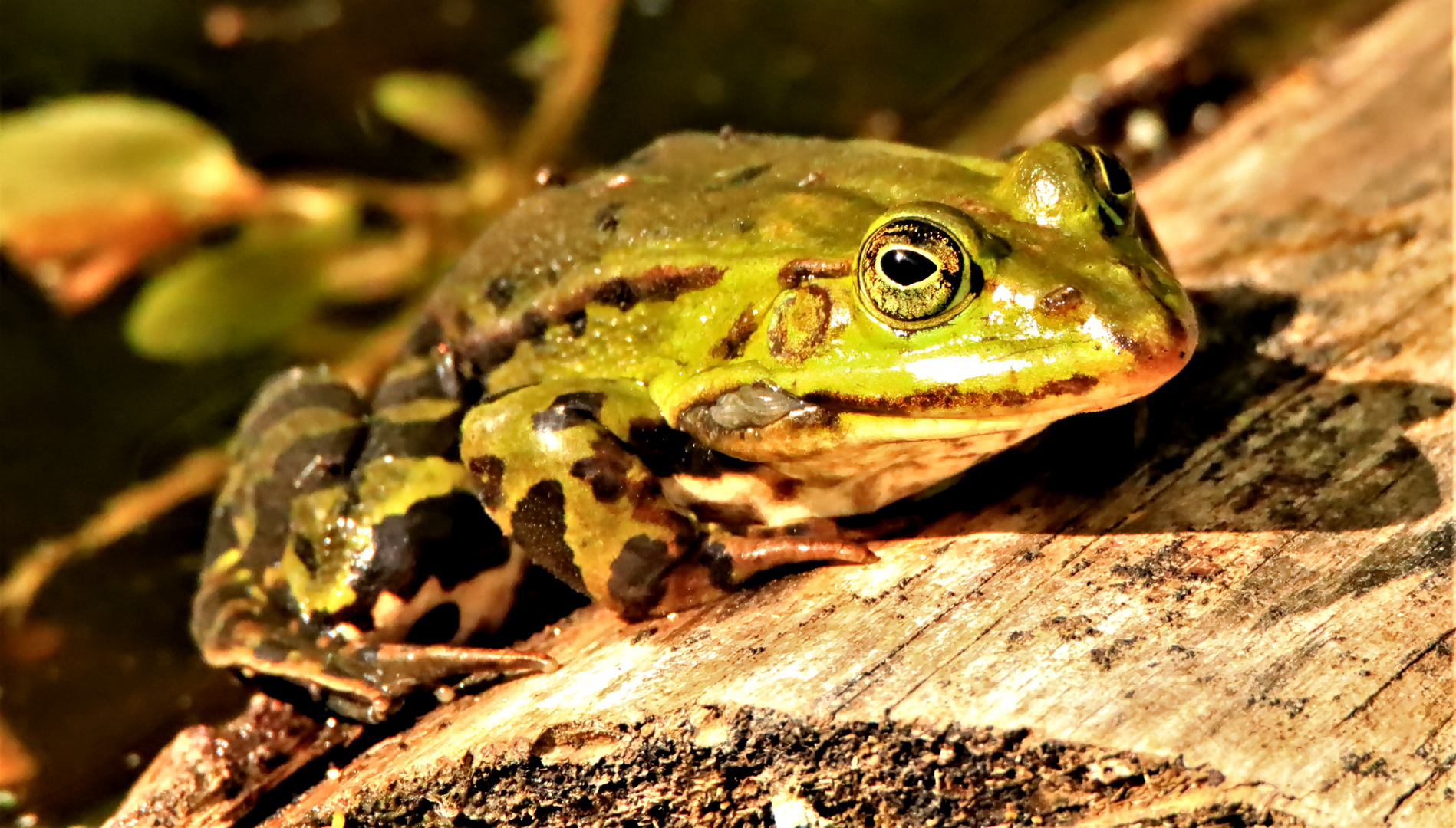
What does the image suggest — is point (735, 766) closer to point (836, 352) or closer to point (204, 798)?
point (836, 352)

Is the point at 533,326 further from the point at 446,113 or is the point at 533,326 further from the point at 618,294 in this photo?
the point at 446,113

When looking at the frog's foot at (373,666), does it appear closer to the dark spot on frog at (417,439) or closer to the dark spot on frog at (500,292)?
the dark spot on frog at (417,439)

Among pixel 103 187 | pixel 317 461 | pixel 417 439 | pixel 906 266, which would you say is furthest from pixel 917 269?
pixel 103 187

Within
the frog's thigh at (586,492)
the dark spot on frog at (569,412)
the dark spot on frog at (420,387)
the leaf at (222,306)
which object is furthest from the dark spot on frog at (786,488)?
the leaf at (222,306)

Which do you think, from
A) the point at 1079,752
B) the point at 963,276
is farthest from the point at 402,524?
the point at 1079,752

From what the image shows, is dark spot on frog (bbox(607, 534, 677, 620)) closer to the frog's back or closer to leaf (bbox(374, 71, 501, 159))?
the frog's back
